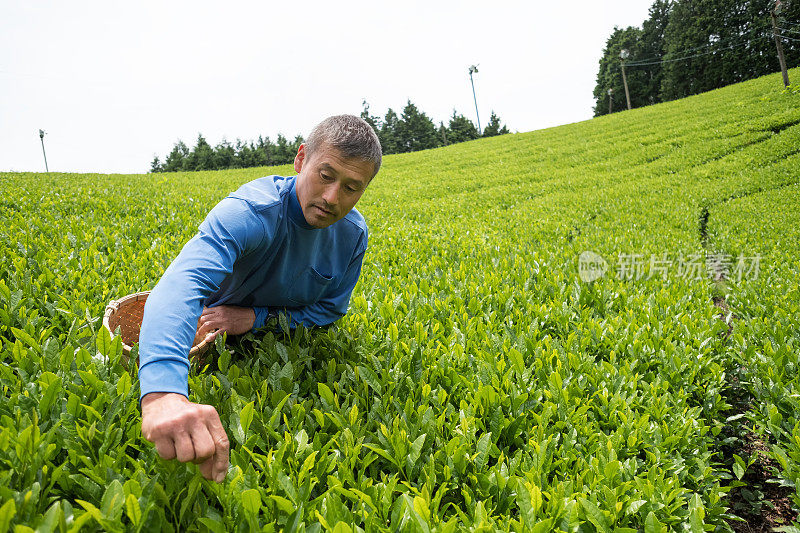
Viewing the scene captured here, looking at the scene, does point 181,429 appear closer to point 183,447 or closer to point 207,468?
point 183,447

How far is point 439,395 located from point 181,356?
1246 millimetres

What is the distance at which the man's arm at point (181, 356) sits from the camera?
3.91 ft

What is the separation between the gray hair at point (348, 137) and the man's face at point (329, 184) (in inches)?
1.1

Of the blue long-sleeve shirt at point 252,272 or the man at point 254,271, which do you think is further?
the blue long-sleeve shirt at point 252,272

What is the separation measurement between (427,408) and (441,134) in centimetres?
6655

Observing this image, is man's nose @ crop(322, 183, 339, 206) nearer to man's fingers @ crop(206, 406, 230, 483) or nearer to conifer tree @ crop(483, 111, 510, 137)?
man's fingers @ crop(206, 406, 230, 483)

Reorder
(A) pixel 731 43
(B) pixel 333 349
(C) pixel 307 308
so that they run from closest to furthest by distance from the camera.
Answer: (B) pixel 333 349 → (C) pixel 307 308 → (A) pixel 731 43

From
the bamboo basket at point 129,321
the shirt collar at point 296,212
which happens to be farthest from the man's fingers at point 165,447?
the shirt collar at point 296,212

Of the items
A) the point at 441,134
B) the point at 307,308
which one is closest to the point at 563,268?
the point at 307,308

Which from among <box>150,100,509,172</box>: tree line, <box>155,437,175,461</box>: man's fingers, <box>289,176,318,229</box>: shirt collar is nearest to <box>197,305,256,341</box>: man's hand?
A: <box>289,176,318,229</box>: shirt collar

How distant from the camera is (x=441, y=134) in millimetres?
65062

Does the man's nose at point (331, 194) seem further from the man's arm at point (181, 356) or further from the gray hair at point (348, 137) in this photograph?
the man's arm at point (181, 356)

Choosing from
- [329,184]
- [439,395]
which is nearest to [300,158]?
[329,184]

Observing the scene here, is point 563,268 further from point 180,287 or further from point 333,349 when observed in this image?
point 180,287
